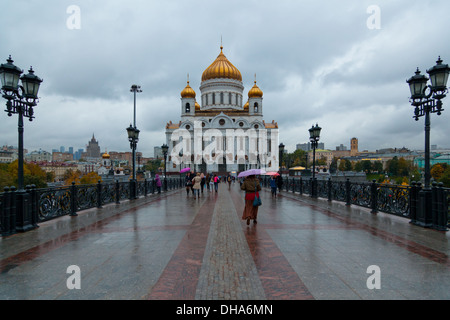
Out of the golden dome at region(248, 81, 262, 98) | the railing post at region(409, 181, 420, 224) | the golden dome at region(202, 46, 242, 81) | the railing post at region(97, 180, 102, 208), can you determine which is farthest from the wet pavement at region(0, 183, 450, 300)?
the golden dome at region(202, 46, 242, 81)

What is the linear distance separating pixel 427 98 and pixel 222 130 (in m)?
49.0

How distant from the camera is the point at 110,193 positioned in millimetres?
13125

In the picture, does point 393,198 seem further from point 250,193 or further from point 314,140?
point 314,140

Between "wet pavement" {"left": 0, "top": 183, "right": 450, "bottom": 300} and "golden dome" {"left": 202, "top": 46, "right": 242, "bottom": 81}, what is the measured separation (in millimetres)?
53978

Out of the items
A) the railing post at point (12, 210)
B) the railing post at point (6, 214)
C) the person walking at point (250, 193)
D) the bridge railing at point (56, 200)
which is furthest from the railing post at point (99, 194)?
the person walking at point (250, 193)

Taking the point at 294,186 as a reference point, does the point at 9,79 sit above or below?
above

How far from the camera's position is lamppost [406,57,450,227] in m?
7.38

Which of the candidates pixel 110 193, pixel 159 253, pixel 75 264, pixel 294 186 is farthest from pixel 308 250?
pixel 294 186

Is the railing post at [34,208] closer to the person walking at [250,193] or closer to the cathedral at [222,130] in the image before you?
the person walking at [250,193]

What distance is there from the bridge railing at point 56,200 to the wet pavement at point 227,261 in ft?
1.65

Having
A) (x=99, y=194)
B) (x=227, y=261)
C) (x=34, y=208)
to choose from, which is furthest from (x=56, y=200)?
(x=227, y=261)

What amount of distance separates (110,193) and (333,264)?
1149cm

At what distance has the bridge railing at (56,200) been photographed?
6668mm
